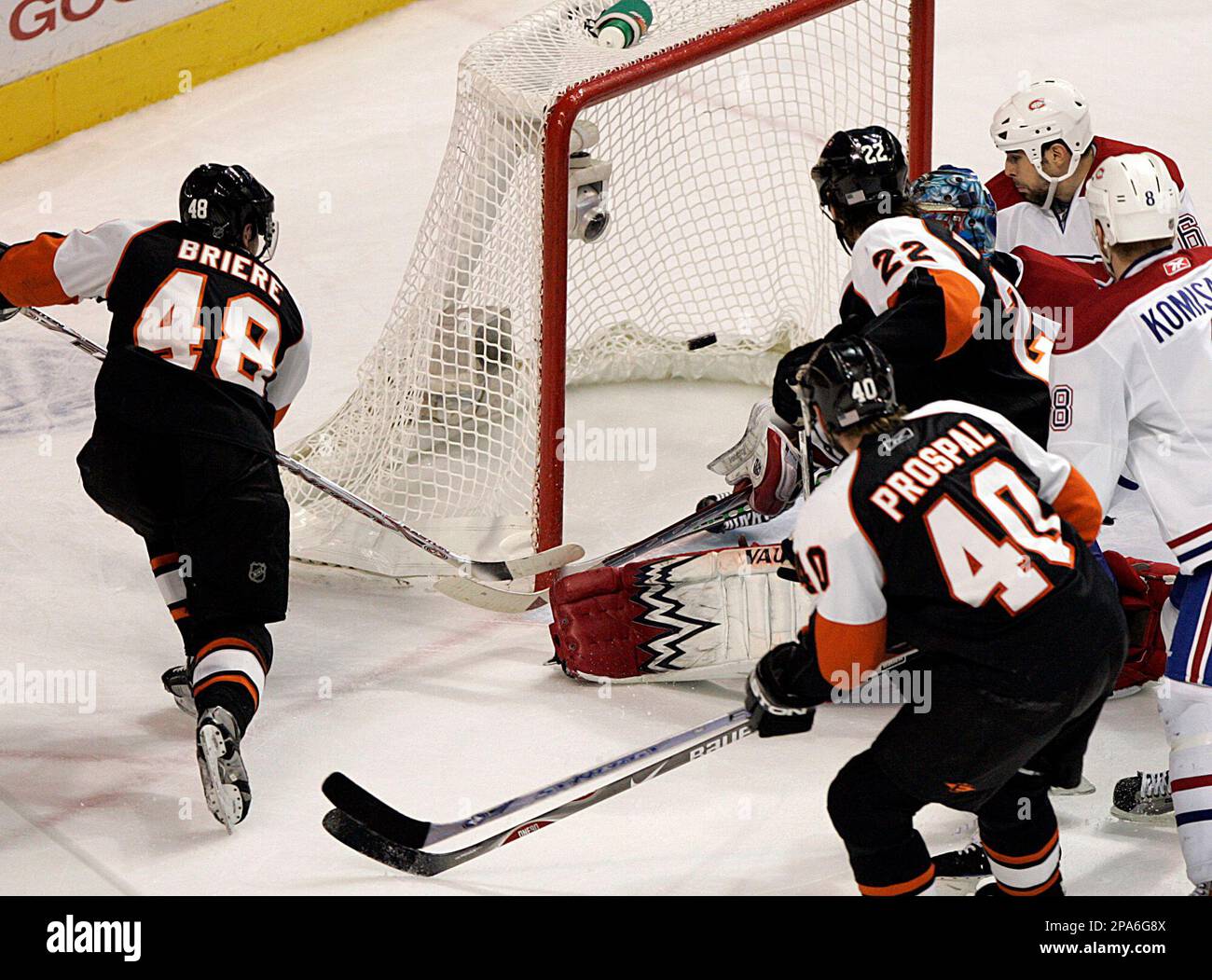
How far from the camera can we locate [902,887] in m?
2.74

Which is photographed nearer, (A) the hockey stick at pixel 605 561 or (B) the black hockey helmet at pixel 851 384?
(B) the black hockey helmet at pixel 851 384

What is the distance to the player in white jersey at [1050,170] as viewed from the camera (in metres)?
3.80

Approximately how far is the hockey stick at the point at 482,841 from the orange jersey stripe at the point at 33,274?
1151 mm

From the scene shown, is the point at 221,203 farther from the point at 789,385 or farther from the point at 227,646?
the point at 789,385

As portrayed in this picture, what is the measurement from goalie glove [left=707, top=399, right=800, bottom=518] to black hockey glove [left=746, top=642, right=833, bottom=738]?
1.20 m

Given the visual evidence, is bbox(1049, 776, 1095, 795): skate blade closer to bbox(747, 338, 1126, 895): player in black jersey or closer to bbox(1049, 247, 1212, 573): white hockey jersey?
bbox(1049, 247, 1212, 573): white hockey jersey

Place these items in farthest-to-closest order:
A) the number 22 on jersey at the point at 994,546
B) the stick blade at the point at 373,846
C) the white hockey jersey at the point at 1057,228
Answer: the white hockey jersey at the point at 1057,228 < the stick blade at the point at 373,846 < the number 22 on jersey at the point at 994,546

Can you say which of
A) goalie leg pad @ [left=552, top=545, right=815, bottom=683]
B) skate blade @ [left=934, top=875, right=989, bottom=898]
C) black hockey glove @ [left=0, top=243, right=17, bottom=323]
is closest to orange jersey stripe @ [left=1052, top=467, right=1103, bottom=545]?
skate blade @ [left=934, top=875, right=989, bottom=898]

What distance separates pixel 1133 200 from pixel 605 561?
144cm

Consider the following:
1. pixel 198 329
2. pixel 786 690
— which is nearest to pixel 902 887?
pixel 786 690

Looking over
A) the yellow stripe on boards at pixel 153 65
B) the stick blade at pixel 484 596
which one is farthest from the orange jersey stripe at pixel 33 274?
the yellow stripe on boards at pixel 153 65

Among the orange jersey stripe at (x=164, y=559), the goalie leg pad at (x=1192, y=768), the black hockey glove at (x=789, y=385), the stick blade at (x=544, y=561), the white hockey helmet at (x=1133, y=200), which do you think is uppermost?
the white hockey helmet at (x=1133, y=200)

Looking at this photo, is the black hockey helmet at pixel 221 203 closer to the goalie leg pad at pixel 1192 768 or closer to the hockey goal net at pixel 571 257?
the hockey goal net at pixel 571 257
